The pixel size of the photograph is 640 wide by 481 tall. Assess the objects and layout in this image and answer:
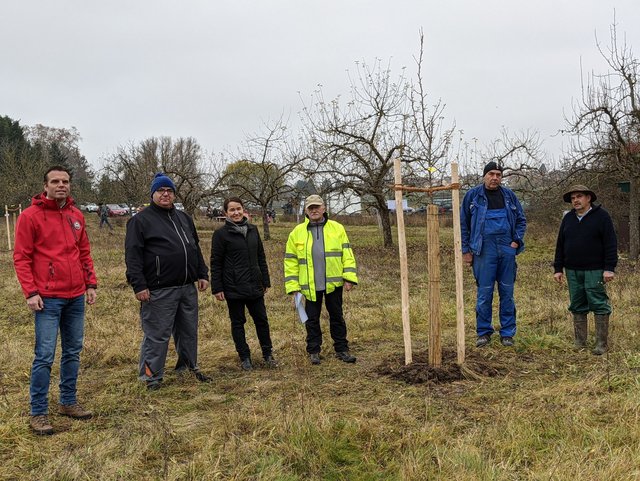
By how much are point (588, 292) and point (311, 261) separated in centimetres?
283

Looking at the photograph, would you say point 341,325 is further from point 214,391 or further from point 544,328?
point 544,328

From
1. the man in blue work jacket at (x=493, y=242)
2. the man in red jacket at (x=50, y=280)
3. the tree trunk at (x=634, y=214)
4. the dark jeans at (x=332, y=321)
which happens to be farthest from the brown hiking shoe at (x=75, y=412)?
the tree trunk at (x=634, y=214)

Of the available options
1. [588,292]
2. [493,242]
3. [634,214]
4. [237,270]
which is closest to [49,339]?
[237,270]

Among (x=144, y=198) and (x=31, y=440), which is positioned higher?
(x=144, y=198)

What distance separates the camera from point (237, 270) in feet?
17.0

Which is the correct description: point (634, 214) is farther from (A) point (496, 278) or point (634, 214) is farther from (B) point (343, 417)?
(B) point (343, 417)

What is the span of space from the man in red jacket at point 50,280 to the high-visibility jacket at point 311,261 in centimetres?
196

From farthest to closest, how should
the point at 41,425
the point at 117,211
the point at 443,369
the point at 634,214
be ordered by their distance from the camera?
the point at 117,211
the point at 634,214
the point at 443,369
the point at 41,425

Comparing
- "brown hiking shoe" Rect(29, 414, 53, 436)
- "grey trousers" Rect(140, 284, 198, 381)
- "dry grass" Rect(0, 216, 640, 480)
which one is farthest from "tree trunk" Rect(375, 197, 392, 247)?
"brown hiking shoe" Rect(29, 414, 53, 436)

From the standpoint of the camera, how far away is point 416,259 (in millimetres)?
15633

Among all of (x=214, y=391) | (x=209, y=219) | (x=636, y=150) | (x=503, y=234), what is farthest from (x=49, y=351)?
(x=209, y=219)

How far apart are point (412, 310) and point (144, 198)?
1618 cm

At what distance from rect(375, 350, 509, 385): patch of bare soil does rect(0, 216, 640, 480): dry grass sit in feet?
0.16

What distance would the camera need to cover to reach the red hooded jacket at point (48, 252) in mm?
3699
